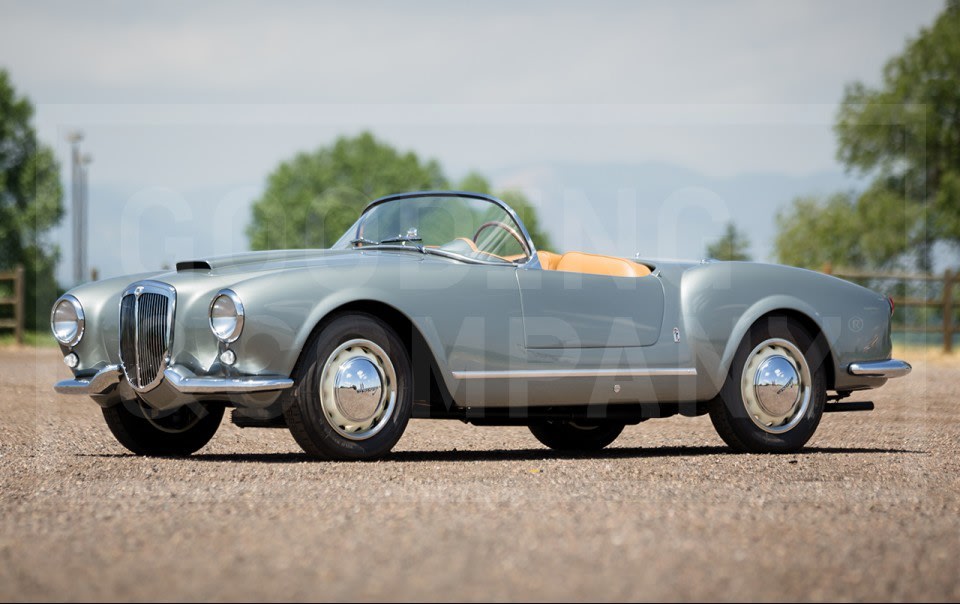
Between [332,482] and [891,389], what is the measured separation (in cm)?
1121

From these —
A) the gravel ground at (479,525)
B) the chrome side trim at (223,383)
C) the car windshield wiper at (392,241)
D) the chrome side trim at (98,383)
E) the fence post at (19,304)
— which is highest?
the car windshield wiper at (392,241)

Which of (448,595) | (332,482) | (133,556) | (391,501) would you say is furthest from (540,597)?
(332,482)

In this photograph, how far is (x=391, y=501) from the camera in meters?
4.71

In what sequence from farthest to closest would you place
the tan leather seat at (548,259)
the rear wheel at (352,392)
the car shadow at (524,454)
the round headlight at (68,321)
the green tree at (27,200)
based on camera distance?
the green tree at (27,200), the tan leather seat at (548,259), the round headlight at (68,321), the car shadow at (524,454), the rear wheel at (352,392)

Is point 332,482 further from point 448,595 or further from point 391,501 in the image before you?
point 448,595

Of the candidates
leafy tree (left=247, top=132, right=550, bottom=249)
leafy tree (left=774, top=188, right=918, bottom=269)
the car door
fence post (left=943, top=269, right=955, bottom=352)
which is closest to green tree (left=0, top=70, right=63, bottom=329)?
leafy tree (left=247, top=132, right=550, bottom=249)

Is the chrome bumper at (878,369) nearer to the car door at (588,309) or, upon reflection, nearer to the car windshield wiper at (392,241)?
the car door at (588,309)

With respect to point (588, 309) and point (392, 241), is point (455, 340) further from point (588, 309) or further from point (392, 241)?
point (392, 241)

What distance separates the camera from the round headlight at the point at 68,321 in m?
6.63

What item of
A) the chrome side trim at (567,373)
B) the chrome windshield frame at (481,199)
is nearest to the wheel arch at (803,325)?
the chrome side trim at (567,373)

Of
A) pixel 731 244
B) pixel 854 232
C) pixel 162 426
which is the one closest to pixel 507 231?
pixel 162 426

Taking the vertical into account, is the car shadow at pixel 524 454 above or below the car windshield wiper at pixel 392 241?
below

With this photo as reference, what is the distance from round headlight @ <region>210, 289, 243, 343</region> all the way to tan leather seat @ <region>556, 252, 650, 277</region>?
2.16 metres

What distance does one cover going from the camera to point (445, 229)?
711 centimetres
